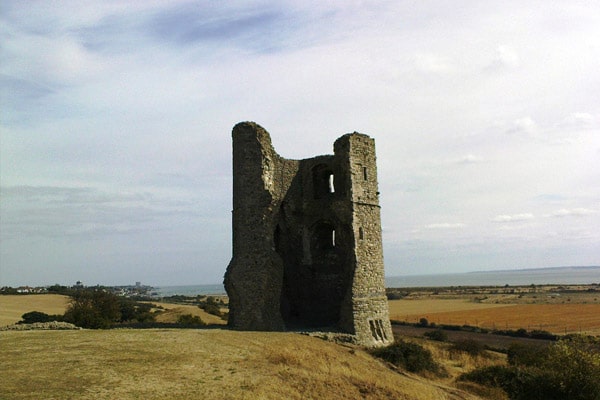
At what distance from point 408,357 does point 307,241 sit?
7.92m

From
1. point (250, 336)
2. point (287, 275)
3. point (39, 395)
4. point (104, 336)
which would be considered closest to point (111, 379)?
point (39, 395)

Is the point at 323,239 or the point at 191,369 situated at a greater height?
the point at 323,239

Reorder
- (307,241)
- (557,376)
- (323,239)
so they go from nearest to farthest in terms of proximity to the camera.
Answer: (557,376)
(307,241)
(323,239)

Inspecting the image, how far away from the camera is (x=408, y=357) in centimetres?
1975

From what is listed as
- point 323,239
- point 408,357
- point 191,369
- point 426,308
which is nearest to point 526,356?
point 408,357

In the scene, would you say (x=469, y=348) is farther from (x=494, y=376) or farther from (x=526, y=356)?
(x=494, y=376)

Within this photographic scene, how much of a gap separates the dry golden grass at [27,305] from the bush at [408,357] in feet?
91.5

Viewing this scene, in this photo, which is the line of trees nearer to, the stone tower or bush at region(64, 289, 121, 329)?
bush at region(64, 289, 121, 329)

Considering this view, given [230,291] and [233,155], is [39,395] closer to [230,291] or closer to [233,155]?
[230,291]

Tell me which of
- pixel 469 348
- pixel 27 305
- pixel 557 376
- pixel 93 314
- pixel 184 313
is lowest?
pixel 469 348

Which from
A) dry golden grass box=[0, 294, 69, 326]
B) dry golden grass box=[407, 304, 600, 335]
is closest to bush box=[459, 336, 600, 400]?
dry golden grass box=[407, 304, 600, 335]

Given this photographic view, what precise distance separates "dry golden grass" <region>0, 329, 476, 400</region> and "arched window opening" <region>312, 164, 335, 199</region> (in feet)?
31.6

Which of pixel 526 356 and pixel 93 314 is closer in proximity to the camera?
pixel 526 356

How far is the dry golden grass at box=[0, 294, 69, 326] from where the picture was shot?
40691 millimetres
